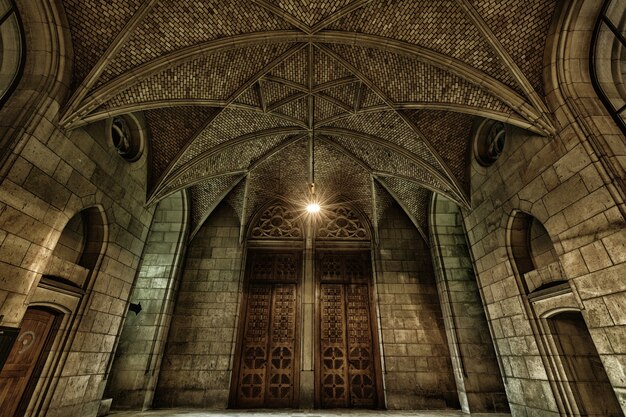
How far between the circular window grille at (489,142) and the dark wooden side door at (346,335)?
4.84m

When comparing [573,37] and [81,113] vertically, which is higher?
[573,37]

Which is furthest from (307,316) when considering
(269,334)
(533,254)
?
(533,254)

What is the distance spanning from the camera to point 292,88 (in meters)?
6.84

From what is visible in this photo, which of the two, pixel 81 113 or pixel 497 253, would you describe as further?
pixel 497 253

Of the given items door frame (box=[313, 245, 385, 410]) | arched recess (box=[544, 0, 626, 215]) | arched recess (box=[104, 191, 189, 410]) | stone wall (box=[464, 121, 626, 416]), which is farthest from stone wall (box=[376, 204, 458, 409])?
arched recess (box=[104, 191, 189, 410])

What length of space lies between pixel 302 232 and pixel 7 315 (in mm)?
7359

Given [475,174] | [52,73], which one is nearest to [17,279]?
[52,73]

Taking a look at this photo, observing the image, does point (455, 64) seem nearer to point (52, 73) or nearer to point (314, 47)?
point (314, 47)

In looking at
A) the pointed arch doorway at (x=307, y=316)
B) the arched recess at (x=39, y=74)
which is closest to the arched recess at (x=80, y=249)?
the arched recess at (x=39, y=74)

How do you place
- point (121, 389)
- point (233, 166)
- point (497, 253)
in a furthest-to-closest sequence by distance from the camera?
1. point (233, 166)
2. point (121, 389)
3. point (497, 253)

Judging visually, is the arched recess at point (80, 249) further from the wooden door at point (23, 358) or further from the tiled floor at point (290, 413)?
the tiled floor at point (290, 413)

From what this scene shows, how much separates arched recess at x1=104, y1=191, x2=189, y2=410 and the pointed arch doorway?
2205mm

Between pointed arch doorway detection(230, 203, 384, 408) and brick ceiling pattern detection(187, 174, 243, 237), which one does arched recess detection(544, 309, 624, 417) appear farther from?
brick ceiling pattern detection(187, 174, 243, 237)

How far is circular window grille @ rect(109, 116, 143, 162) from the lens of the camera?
245 inches
